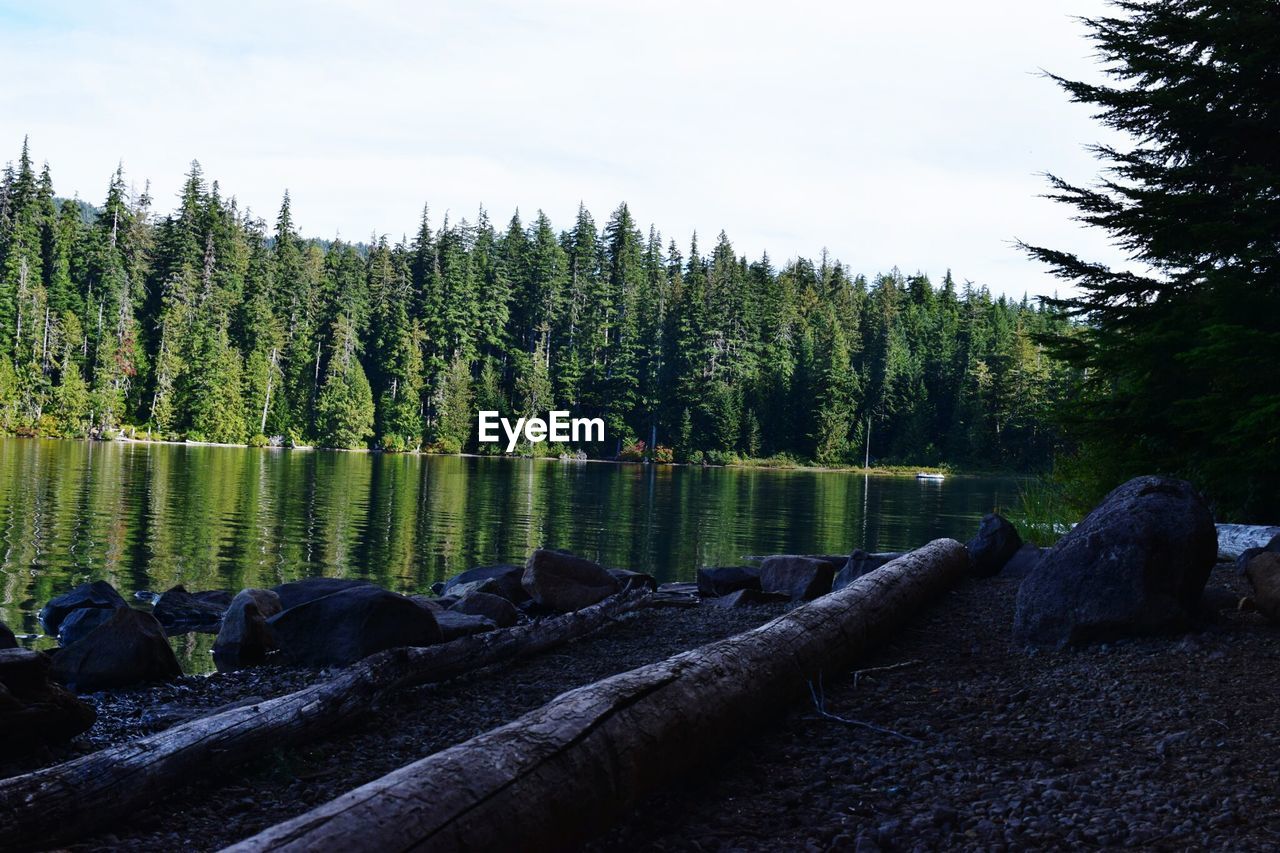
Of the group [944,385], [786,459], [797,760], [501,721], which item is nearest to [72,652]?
[501,721]

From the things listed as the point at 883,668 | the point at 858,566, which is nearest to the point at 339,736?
the point at 883,668

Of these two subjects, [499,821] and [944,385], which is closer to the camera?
[499,821]

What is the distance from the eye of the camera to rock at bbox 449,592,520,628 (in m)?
11.3

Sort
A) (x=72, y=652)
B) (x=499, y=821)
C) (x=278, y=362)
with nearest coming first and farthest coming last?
(x=499, y=821) < (x=72, y=652) < (x=278, y=362)

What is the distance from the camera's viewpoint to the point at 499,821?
3.47 m

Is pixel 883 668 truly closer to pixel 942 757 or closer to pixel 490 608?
pixel 942 757

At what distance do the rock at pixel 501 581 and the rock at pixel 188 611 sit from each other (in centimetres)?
337

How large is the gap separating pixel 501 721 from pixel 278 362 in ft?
294

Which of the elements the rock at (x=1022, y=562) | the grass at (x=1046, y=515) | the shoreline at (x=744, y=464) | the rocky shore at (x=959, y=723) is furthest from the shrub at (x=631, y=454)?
the rocky shore at (x=959, y=723)

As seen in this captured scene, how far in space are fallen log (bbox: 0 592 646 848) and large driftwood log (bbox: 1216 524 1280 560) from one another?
942 cm

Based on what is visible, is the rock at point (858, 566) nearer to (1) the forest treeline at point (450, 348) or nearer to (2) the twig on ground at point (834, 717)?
(2) the twig on ground at point (834, 717)

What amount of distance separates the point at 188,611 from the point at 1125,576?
1181 cm

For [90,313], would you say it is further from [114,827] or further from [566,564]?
[114,827]

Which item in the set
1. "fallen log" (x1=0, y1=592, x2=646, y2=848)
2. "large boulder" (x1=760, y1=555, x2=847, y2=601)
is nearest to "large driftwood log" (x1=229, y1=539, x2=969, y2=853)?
"fallen log" (x1=0, y1=592, x2=646, y2=848)
